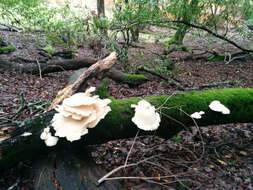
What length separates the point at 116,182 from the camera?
6.95 feet

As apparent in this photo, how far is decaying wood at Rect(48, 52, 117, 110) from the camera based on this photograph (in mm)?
2865

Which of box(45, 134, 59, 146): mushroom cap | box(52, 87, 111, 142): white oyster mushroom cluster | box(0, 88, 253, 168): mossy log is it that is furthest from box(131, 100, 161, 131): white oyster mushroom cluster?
box(45, 134, 59, 146): mushroom cap

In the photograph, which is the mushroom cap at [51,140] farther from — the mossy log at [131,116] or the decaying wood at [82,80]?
the decaying wood at [82,80]

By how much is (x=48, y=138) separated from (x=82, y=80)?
132 centimetres

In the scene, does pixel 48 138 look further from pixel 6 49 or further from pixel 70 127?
pixel 6 49

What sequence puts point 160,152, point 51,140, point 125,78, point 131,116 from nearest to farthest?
1. point 51,140
2. point 131,116
3. point 160,152
4. point 125,78

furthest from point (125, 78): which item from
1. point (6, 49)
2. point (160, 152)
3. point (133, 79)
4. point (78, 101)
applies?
point (6, 49)

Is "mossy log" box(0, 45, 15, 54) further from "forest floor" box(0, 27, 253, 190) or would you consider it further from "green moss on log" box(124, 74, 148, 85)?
"green moss on log" box(124, 74, 148, 85)

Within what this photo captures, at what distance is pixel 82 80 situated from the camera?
121 inches

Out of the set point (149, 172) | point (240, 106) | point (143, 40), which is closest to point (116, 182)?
point (149, 172)

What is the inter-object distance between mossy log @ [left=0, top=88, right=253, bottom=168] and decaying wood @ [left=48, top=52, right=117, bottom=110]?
0.63 m

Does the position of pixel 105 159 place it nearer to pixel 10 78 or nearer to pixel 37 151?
pixel 37 151

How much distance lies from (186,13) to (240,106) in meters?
4.78

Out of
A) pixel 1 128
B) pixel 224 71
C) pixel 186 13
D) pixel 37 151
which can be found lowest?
pixel 224 71
